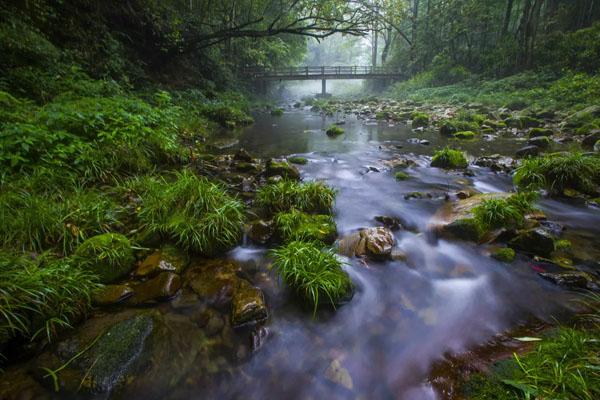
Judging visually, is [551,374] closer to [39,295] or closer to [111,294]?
[111,294]

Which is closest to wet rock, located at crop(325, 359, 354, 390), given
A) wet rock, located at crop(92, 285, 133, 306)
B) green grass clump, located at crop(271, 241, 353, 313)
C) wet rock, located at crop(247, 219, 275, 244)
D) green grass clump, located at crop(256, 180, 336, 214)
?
green grass clump, located at crop(271, 241, 353, 313)

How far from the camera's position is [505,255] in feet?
11.4

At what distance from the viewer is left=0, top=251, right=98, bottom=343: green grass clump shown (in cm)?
213

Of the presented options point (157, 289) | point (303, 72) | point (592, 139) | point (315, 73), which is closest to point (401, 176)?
point (157, 289)

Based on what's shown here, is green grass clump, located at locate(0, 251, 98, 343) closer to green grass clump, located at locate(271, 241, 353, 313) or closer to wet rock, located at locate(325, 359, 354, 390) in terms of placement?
green grass clump, located at locate(271, 241, 353, 313)

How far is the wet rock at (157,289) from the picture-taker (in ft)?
9.22

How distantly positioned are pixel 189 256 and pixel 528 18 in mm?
24110

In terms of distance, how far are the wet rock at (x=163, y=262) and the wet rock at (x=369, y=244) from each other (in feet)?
6.50

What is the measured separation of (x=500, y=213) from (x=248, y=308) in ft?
11.8

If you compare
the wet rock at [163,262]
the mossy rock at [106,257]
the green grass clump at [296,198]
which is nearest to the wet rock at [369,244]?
the green grass clump at [296,198]

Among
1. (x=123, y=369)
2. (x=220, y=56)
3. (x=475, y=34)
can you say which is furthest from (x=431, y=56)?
(x=123, y=369)

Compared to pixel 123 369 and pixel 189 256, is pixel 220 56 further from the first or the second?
pixel 123 369

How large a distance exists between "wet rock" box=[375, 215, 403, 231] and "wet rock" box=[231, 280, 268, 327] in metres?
2.37

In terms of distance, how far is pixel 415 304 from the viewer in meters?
2.99
